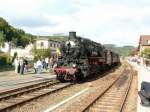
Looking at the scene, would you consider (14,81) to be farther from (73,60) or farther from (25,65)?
(25,65)

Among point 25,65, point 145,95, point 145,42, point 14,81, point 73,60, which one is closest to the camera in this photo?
point 145,95

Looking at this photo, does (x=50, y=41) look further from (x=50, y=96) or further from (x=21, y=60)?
(x=50, y=96)

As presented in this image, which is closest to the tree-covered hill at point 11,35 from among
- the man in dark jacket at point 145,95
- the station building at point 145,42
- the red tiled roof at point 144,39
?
the station building at point 145,42

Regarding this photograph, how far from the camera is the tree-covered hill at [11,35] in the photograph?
77.1 meters

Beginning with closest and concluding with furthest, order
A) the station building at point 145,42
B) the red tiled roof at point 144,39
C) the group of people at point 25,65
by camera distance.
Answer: the group of people at point 25,65 → the station building at point 145,42 → the red tiled roof at point 144,39

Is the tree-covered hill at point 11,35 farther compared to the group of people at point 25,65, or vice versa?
the tree-covered hill at point 11,35

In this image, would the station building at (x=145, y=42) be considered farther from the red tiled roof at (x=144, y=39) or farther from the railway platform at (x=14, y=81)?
the railway platform at (x=14, y=81)

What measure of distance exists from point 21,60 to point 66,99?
52.0 ft

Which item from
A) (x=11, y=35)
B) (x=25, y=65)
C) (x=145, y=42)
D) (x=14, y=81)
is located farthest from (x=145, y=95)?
(x=145, y=42)

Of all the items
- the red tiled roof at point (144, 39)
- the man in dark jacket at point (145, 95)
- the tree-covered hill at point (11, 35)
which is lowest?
the man in dark jacket at point (145, 95)

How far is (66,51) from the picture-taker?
26.2m

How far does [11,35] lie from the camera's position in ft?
274

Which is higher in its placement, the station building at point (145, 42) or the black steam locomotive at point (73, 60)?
the station building at point (145, 42)

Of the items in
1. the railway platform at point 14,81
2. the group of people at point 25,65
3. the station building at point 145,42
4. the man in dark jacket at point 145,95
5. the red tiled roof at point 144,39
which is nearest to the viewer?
the man in dark jacket at point 145,95
